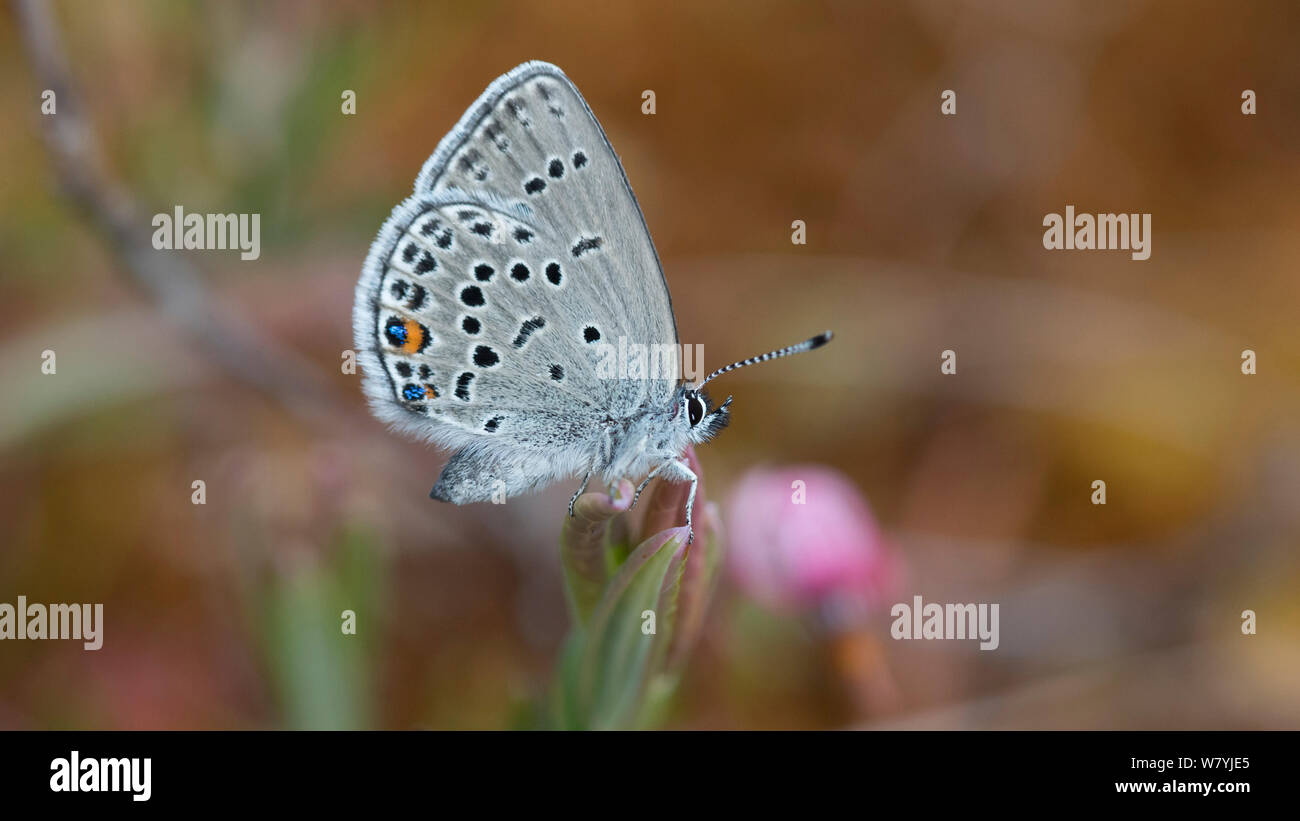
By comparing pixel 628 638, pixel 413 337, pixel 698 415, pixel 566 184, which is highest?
pixel 566 184

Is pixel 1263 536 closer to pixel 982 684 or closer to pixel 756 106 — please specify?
pixel 982 684

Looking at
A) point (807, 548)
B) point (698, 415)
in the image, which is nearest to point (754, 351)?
point (807, 548)

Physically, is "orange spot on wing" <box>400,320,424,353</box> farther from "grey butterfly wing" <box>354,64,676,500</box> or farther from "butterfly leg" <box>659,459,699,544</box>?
"butterfly leg" <box>659,459,699,544</box>

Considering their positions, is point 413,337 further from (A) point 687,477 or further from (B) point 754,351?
(B) point 754,351

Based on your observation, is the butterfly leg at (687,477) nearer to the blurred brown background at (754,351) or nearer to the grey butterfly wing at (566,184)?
the grey butterfly wing at (566,184)

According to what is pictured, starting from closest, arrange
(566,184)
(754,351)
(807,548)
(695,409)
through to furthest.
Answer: (566,184), (695,409), (807,548), (754,351)

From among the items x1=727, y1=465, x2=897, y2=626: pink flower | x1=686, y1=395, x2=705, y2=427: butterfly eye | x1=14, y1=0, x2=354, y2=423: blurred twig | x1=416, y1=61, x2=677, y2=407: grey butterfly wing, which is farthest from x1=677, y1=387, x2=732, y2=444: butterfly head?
x1=14, y1=0, x2=354, y2=423: blurred twig

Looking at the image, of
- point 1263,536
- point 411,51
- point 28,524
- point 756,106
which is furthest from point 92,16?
point 1263,536
